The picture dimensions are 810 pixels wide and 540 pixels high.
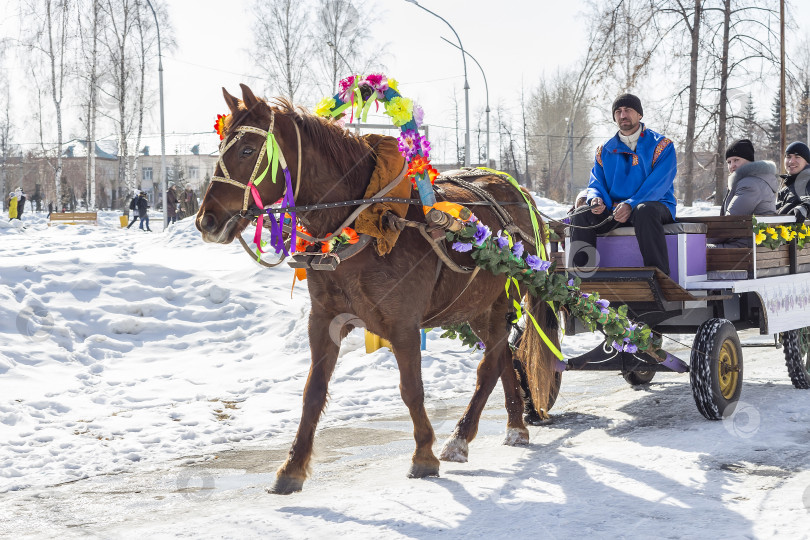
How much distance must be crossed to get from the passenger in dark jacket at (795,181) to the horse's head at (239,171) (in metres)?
5.07

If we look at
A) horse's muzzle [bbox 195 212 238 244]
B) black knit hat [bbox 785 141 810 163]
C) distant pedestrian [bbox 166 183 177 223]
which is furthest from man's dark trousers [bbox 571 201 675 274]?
distant pedestrian [bbox 166 183 177 223]

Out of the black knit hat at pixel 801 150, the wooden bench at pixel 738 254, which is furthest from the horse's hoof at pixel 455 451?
the black knit hat at pixel 801 150

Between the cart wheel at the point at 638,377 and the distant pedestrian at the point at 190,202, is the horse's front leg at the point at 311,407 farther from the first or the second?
the distant pedestrian at the point at 190,202

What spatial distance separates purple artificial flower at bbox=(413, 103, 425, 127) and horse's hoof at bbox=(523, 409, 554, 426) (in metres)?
2.47

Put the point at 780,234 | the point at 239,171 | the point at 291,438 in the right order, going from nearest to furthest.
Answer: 1. the point at 239,171
2. the point at 291,438
3. the point at 780,234

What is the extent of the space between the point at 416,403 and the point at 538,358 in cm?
165

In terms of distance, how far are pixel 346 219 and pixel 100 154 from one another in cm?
8490

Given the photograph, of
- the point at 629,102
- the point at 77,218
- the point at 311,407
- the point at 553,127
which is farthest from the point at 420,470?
the point at 553,127

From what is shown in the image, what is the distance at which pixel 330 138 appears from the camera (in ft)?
14.9

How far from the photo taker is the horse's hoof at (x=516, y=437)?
571cm

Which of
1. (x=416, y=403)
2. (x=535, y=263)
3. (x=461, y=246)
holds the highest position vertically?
(x=461, y=246)

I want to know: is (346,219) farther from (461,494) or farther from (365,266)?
(461,494)

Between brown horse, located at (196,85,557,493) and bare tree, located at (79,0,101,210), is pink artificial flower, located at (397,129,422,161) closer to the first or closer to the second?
brown horse, located at (196,85,557,493)

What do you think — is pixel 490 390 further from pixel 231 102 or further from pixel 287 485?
pixel 231 102
